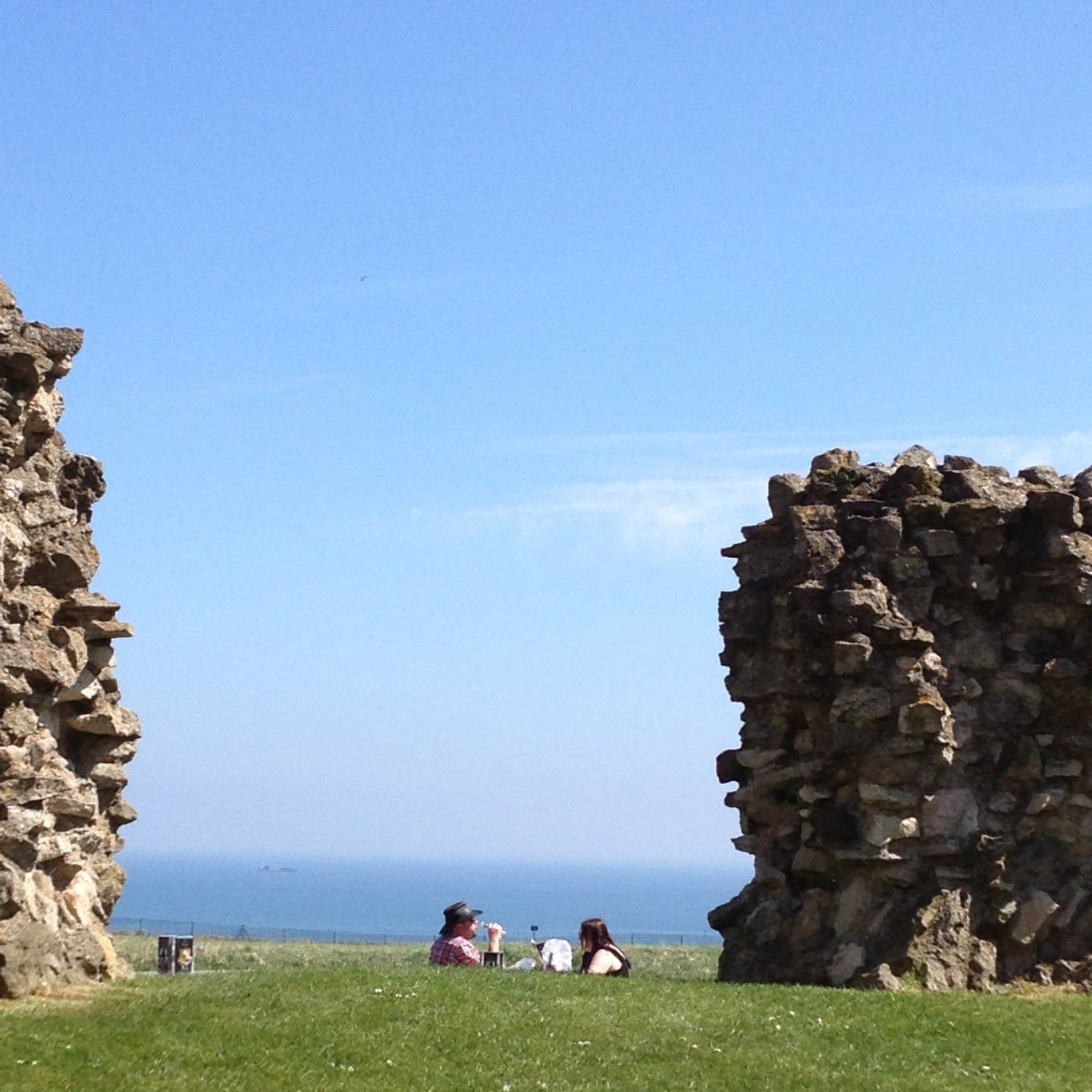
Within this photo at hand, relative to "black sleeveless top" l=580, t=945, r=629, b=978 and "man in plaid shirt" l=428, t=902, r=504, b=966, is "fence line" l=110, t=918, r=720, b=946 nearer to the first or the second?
"man in plaid shirt" l=428, t=902, r=504, b=966

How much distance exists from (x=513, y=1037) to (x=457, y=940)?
19.4ft

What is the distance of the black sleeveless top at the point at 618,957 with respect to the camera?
23.8 metres

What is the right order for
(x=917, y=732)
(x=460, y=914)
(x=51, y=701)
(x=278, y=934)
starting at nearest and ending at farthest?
(x=51, y=701), (x=460, y=914), (x=917, y=732), (x=278, y=934)

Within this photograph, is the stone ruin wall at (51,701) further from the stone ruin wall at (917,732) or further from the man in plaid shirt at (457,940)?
the stone ruin wall at (917,732)

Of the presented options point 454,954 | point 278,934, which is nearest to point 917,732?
point 454,954

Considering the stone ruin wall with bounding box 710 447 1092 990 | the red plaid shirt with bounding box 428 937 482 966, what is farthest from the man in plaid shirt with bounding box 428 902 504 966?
the stone ruin wall with bounding box 710 447 1092 990

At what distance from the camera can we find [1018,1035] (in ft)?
66.7

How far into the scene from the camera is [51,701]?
21625mm

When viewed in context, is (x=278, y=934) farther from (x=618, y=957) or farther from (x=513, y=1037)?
(x=513, y=1037)

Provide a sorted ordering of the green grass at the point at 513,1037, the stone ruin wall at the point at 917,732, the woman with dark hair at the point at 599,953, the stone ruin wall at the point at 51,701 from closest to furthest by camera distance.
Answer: the green grass at the point at 513,1037 → the stone ruin wall at the point at 51,701 → the woman with dark hair at the point at 599,953 → the stone ruin wall at the point at 917,732

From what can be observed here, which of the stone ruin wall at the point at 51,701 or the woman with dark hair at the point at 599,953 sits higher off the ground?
the stone ruin wall at the point at 51,701

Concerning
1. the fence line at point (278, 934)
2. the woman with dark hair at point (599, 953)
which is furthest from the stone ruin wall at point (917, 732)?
the fence line at point (278, 934)

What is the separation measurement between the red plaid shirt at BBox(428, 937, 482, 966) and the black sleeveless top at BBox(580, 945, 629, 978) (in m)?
1.51

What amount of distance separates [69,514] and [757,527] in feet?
36.8
